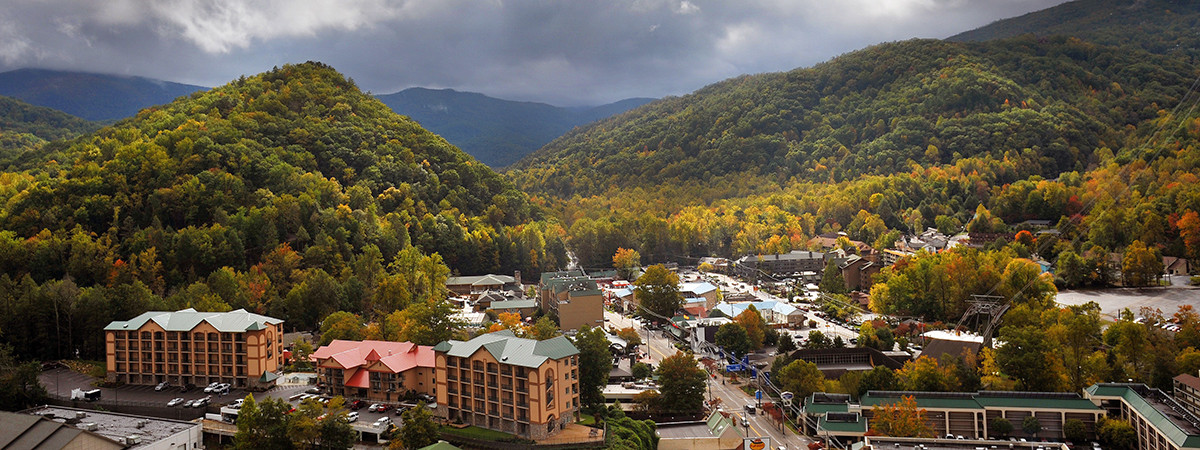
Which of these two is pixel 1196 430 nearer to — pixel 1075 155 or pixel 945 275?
pixel 945 275

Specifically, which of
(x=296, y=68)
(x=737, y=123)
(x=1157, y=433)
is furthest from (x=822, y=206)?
(x=1157, y=433)

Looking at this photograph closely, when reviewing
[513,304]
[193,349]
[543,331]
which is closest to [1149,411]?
[543,331]

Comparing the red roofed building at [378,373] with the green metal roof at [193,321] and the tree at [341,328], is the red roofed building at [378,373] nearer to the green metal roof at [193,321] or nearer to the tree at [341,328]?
the green metal roof at [193,321]

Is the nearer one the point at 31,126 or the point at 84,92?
the point at 31,126

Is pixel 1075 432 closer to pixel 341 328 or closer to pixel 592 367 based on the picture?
pixel 592 367

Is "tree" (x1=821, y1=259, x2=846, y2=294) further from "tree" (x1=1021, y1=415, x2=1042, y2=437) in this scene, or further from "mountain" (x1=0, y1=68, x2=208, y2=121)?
"mountain" (x1=0, y1=68, x2=208, y2=121)

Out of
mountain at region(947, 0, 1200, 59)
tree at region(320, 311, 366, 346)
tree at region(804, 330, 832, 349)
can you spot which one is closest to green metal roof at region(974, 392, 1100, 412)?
tree at region(804, 330, 832, 349)

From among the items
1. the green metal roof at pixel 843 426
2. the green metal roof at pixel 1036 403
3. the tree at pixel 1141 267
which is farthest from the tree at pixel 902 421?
the tree at pixel 1141 267
